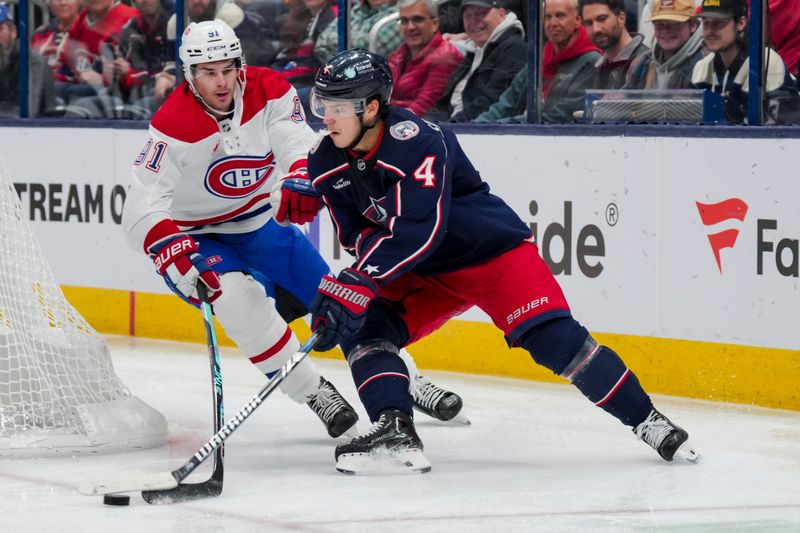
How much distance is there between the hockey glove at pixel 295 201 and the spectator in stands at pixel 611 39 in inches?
63.2

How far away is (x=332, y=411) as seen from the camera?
405 centimetres

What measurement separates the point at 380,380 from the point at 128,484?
67 cm

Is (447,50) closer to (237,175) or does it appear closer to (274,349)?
(237,175)

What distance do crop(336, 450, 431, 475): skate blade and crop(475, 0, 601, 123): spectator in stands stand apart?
6.22 feet

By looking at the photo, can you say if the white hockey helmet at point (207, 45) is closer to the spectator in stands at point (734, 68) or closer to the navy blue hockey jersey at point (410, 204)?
the navy blue hockey jersey at point (410, 204)

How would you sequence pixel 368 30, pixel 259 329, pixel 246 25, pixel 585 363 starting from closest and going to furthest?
1. pixel 585 363
2. pixel 259 329
3. pixel 368 30
4. pixel 246 25

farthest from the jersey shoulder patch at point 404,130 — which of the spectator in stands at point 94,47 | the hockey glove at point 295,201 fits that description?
the spectator in stands at point 94,47

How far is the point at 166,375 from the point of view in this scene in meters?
5.30

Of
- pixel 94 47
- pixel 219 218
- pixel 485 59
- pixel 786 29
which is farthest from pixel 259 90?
pixel 94 47

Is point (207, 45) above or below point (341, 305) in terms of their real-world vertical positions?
above

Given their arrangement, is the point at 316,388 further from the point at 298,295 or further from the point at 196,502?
the point at 196,502

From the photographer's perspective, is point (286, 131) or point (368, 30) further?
point (368, 30)

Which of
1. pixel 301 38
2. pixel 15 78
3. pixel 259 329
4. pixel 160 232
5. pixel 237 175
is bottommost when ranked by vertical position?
pixel 259 329

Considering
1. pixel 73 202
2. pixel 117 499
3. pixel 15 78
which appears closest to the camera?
pixel 117 499
